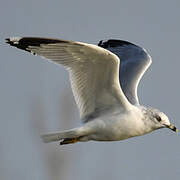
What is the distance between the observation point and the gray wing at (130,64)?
25.9 ft

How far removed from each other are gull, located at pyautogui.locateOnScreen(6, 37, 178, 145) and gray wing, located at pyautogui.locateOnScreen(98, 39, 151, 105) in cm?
22

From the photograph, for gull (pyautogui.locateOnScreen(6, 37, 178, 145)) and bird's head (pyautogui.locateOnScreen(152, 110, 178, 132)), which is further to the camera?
bird's head (pyautogui.locateOnScreen(152, 110, 178, 132))

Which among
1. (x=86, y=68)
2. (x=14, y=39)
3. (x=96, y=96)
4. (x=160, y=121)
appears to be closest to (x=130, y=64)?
(x=160, y=121)

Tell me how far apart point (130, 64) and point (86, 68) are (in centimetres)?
198

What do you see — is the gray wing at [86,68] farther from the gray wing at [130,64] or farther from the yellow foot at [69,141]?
the gray wing at [130,64]

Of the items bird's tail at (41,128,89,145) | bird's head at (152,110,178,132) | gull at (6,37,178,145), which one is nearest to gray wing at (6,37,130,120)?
gull at (6,37,178,145)

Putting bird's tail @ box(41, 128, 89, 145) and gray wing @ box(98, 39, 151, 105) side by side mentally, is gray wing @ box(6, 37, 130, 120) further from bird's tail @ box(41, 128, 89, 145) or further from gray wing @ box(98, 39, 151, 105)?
gray wing @ box(98, 39, 151, 105)

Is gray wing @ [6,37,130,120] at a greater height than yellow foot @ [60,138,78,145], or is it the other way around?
gray wing @ [6,37,130,120]

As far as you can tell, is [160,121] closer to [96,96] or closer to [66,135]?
[96,96]

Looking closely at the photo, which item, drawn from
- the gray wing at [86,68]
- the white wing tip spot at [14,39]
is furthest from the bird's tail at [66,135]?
the white wing tip spot at [14,39]

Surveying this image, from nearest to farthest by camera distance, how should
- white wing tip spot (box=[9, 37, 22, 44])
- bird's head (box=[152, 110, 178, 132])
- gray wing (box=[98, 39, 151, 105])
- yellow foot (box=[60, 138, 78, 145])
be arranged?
1. white wing tip spot (box=[9, 37, 22, 44])
2. yellow foot (box=[60, 138, 78, 145])
3. bird's head (box=[152, 110, 178, 132])
4. gray wing (box=[98, 39, 151, 105])

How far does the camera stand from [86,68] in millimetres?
6746

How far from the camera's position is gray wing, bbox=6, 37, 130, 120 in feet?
20.9

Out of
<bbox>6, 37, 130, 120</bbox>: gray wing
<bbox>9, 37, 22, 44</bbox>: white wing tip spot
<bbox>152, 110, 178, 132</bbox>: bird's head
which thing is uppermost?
<bbox>9, 37, 22, 44</bbox>: white wing tip spot
